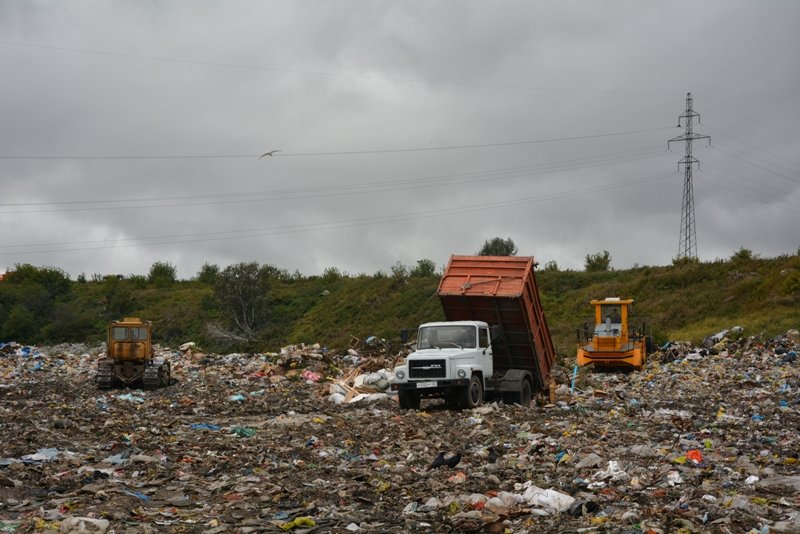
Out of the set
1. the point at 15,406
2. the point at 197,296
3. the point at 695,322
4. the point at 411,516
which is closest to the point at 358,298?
the point at 197,296

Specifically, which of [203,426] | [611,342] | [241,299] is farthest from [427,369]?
[241,299]

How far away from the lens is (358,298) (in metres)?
48.5

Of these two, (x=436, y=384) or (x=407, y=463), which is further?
(x=436, y=384)

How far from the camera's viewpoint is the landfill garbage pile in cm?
638

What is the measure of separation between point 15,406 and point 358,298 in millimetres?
32745

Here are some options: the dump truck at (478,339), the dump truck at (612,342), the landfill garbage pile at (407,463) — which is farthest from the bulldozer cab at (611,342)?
the dump truck at (478,339)

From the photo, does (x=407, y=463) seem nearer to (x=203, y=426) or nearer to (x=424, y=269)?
(x=203, y=426)

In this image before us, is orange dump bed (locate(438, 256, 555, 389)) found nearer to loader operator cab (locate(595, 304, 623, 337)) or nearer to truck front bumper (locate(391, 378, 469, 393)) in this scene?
truck front bumper (locate(391, 378, 469, 393))

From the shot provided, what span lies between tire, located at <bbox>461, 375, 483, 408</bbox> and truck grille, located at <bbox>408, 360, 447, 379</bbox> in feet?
1.56

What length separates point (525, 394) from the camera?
15406 mm

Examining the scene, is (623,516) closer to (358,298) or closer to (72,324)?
(358,298)

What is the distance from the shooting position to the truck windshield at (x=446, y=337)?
48.7 ft

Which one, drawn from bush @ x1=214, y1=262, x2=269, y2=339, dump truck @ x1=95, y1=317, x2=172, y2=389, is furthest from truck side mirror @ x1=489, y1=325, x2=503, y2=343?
bush @ x1=214, y1=262, x2=269, y2=339

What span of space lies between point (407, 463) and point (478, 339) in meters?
5.93
